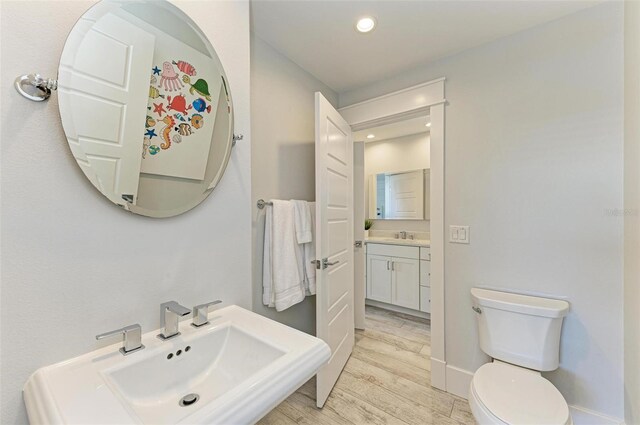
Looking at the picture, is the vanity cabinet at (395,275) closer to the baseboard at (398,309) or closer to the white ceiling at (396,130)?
the baseboard at (398,309)

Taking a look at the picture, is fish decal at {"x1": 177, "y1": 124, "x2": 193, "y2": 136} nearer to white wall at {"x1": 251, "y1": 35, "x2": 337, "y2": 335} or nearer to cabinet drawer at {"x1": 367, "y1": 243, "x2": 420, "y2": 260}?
white wall at {"x1": 251, "y1": 35, "x2": 337, "y2": 335}

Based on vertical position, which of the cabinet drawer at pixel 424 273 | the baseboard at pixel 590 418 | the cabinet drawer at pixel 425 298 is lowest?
the baseboard at pixel 590 418

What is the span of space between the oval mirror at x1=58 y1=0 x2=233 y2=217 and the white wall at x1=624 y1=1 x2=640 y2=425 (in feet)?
6.03

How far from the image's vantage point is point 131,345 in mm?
753

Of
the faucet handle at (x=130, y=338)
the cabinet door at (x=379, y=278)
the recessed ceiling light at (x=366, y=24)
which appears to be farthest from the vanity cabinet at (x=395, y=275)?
the faucet handle at (x=130, y=338)

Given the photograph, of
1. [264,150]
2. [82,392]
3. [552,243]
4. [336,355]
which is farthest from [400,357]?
[82,392]

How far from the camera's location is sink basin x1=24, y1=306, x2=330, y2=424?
53cm

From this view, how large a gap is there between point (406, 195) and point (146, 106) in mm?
3116

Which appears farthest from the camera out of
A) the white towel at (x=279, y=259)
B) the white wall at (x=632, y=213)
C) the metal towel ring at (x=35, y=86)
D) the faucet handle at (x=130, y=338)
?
the white towel at (x=279, y=259)

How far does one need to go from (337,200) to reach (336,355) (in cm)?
112

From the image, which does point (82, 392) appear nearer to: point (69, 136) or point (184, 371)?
point (184, 371)

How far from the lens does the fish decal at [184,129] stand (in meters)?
0.95

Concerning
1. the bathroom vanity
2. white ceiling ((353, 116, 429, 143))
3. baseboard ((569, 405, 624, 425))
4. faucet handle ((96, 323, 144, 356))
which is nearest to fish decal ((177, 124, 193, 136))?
faucet handle ((96, 323, 144, 356))

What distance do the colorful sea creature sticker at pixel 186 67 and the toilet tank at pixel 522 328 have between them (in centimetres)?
185
